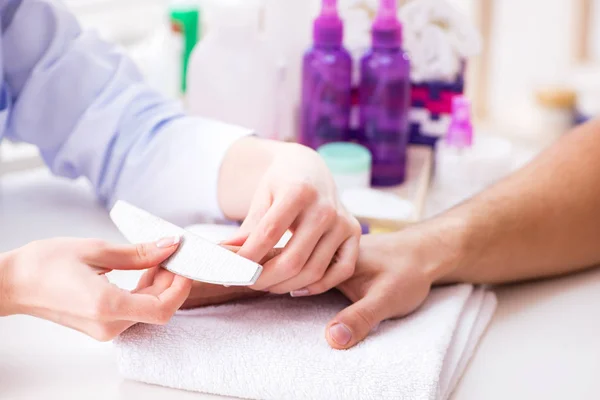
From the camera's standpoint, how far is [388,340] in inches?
25.9

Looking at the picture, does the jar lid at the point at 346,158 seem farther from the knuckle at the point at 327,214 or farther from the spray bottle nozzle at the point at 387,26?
the knuckle at the point at 327,214

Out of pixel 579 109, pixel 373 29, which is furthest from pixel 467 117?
pixel 579 109

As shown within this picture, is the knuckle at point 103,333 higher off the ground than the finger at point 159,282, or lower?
lower

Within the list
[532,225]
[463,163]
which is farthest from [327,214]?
[463,163]

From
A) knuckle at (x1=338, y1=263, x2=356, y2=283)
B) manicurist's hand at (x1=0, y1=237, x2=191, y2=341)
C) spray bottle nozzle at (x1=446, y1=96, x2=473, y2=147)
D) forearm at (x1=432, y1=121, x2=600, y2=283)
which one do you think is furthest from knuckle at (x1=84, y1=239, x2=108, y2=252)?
spray bottle nozzle at (x1=446, y1=96, x2=473, y2=147)

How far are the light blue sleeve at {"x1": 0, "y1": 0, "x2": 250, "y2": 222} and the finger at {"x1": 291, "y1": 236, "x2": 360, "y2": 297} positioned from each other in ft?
0.86

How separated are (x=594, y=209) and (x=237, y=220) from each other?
388 mm

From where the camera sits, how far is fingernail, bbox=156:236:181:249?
2.07ft

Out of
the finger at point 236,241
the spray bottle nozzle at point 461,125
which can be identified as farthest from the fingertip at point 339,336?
the spray bottle nozzle at point 461,125

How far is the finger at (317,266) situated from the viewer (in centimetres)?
68

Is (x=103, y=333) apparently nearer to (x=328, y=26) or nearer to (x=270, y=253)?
(x=270, y=253)

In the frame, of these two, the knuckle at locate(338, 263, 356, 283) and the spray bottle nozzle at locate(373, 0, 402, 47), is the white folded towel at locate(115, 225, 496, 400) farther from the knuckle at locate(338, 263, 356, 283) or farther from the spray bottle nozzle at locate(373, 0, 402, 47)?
the spray bottle nozzle at locate(373, 0, 402, 47)

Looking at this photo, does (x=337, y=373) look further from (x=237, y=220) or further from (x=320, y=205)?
(x=237, y=220)

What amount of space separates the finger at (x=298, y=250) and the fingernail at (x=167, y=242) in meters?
0.08
